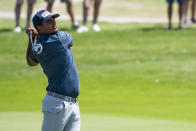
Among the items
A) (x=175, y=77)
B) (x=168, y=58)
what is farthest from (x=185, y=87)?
(x=168, y=58)

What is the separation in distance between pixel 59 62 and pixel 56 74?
0.38 ft

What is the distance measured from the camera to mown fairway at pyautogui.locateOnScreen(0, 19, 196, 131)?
10.4m

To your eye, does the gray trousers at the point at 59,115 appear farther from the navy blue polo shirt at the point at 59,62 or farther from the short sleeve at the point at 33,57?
the short sleeve at the point at 33,57

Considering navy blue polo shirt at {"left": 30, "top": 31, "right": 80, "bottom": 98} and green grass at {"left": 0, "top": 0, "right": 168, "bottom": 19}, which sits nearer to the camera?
navy blue polo shirt at {"left": 30, "top": 31, "right": 80, "bottom": 98}

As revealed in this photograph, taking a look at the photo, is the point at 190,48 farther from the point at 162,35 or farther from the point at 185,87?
the point at 185,87

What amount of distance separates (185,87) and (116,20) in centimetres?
797

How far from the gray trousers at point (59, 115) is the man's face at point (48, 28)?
1.95 ft

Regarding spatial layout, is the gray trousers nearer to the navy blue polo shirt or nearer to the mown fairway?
the navy blue polo shirt

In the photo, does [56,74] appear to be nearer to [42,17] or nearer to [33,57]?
[33,57]

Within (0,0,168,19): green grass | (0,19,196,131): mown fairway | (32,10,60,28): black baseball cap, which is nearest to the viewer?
(32,10,60,28): black baseball cap

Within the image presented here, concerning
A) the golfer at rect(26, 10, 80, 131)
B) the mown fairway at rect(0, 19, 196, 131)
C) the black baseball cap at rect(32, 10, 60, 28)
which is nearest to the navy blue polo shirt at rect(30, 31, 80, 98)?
the golfer at rect(26, 10, 80, 131)

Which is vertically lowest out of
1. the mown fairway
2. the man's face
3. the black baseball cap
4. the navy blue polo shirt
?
the mown fairway

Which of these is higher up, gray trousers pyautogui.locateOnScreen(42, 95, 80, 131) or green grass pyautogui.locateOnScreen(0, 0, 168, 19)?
gray trousers pyautogui.locateOnScreen(42, 95, 80, 131)

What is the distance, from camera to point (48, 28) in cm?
635
